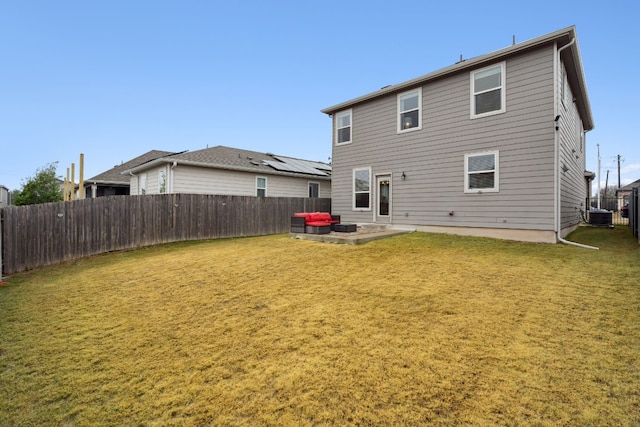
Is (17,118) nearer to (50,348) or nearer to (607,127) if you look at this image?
(50,348)

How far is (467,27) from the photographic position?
12.3m

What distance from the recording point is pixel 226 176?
14398 millimetres

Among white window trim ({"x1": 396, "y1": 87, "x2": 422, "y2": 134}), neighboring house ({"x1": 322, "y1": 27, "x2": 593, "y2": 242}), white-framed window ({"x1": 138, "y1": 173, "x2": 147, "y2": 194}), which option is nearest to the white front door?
neighboring house ({"x1": 322, "y1": 27, "x2": 593, "y2": 242})

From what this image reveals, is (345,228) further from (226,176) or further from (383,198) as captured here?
(226,176)

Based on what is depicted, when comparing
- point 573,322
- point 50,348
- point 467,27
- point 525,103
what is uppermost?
point 467,27

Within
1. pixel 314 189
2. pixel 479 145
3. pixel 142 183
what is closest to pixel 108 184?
pixel 142 183

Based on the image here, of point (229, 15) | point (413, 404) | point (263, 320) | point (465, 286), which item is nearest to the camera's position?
point (413, 404)

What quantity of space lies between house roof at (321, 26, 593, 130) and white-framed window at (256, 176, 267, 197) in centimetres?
574

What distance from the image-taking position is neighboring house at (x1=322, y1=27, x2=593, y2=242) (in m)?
7.95

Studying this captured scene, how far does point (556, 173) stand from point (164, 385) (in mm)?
9788

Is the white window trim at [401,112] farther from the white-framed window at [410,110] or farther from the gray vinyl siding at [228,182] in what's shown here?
the gray vinyl siding at [228,182]

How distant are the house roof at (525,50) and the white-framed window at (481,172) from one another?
111 inches

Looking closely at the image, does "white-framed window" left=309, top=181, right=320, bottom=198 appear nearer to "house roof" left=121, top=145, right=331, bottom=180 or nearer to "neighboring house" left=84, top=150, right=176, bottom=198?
"house roof" left=121, top=145, right=331, bottom=180

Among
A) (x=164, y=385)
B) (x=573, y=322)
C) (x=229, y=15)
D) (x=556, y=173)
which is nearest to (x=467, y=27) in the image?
(x=556, y=173)
